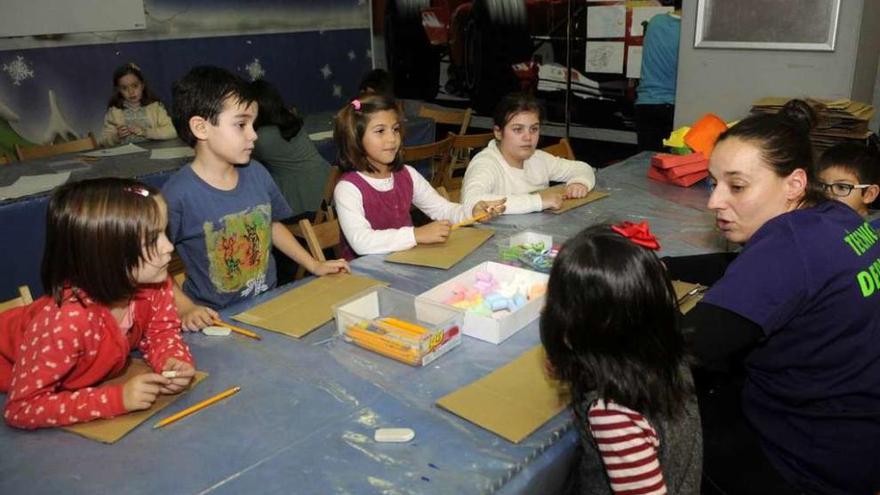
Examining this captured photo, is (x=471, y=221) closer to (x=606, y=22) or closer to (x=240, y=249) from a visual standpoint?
(x=240, y=249)

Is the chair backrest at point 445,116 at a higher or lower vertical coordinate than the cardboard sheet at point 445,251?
higher

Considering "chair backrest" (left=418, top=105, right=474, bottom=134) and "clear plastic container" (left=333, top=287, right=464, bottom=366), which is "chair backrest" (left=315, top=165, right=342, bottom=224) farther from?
"clear plastic container" (left=333, top=287, right=464, bottom=366)

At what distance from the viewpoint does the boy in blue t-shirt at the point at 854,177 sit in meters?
2.11

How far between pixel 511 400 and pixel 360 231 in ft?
3.56

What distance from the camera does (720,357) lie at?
1286 mm

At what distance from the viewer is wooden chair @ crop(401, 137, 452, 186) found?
3439 millimetres

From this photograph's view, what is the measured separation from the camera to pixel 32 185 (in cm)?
330

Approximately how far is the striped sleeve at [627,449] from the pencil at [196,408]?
0.71 meters

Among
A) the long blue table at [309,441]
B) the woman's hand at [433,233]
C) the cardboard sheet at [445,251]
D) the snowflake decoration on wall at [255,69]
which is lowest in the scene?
the long blue table at [309,441]

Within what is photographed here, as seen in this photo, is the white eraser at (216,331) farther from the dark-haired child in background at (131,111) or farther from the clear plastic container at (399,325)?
the dark-haired child in background at (131,111)

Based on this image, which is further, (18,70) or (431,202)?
(18,70)

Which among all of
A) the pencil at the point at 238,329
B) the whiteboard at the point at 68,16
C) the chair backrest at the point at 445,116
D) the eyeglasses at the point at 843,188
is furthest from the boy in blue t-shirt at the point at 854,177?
the whiteboard at the point at 68,16

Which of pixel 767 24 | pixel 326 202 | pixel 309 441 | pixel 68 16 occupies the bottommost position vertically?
pixel 326 202

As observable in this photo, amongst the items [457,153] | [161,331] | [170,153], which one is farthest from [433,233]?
[170,153]
